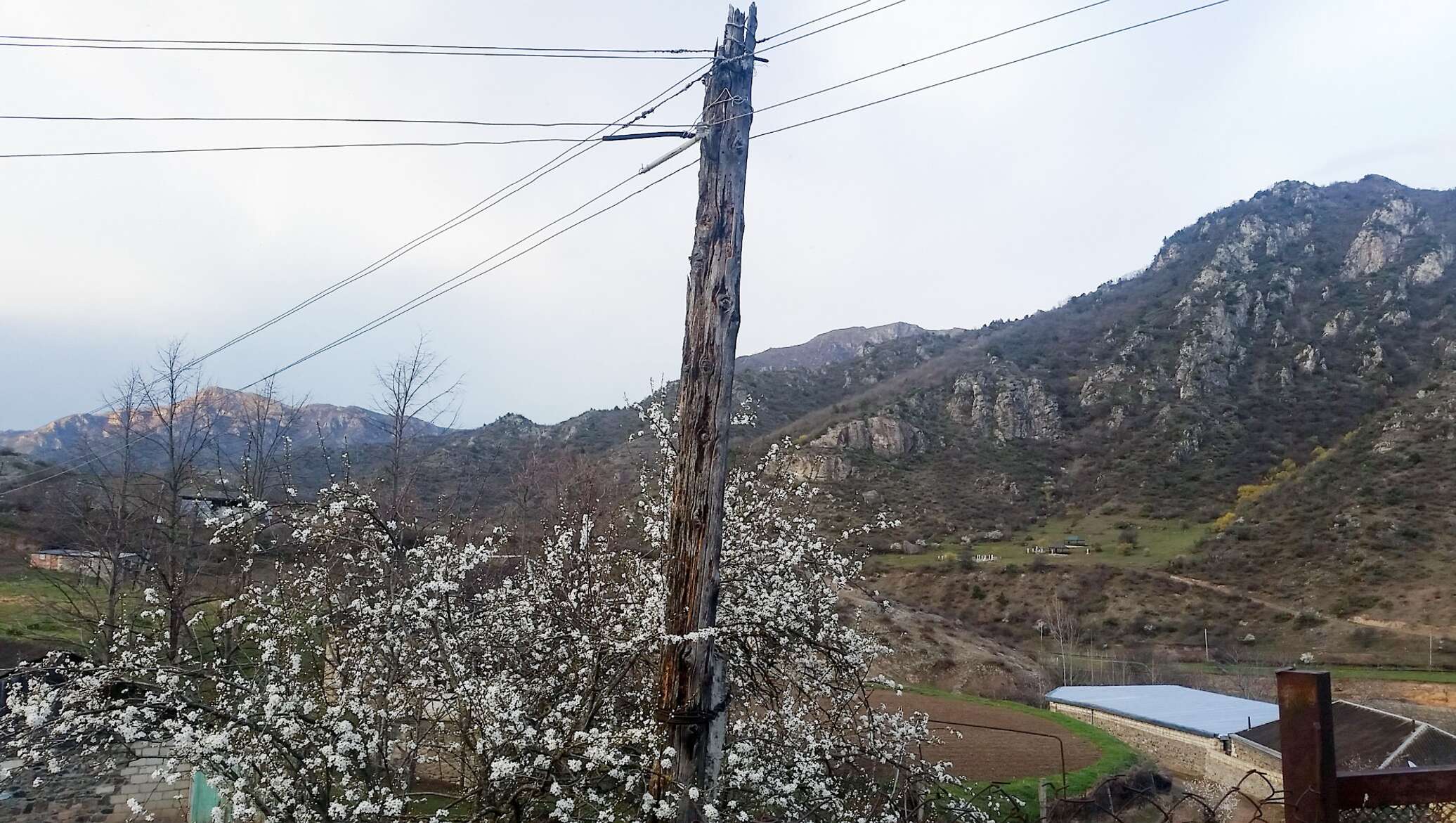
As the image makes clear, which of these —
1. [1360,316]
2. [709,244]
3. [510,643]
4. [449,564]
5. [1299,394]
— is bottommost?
[510,643]

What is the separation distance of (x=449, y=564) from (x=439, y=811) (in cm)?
205

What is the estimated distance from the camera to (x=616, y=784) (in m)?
5.50

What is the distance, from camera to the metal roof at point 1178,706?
18.5m

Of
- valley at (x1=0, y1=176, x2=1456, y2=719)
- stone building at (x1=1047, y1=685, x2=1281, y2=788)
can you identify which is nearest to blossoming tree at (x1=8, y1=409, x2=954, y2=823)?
valley at (x1=0, y1=176, x2=1456, y2=719)

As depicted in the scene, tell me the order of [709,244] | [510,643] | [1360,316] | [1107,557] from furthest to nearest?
[1360,316]
[1107,557]
[510,643]
[709,244]

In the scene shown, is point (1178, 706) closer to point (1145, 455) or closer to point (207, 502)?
point (207, 502)

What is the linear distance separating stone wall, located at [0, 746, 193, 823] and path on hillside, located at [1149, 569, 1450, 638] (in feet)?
115

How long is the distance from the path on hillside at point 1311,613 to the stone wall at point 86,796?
35.2m

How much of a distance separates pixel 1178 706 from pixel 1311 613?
15.7 metres

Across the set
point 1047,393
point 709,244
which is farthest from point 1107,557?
point 709,244

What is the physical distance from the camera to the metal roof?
18469 millimetres

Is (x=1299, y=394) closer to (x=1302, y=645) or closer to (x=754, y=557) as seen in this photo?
(x=1302, y=645)

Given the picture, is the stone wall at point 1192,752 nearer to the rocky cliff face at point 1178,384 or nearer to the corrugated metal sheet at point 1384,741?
the corrugated metal sheet at point 1384,741

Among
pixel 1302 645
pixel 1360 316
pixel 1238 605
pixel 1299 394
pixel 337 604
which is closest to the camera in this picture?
pixel 337 604
